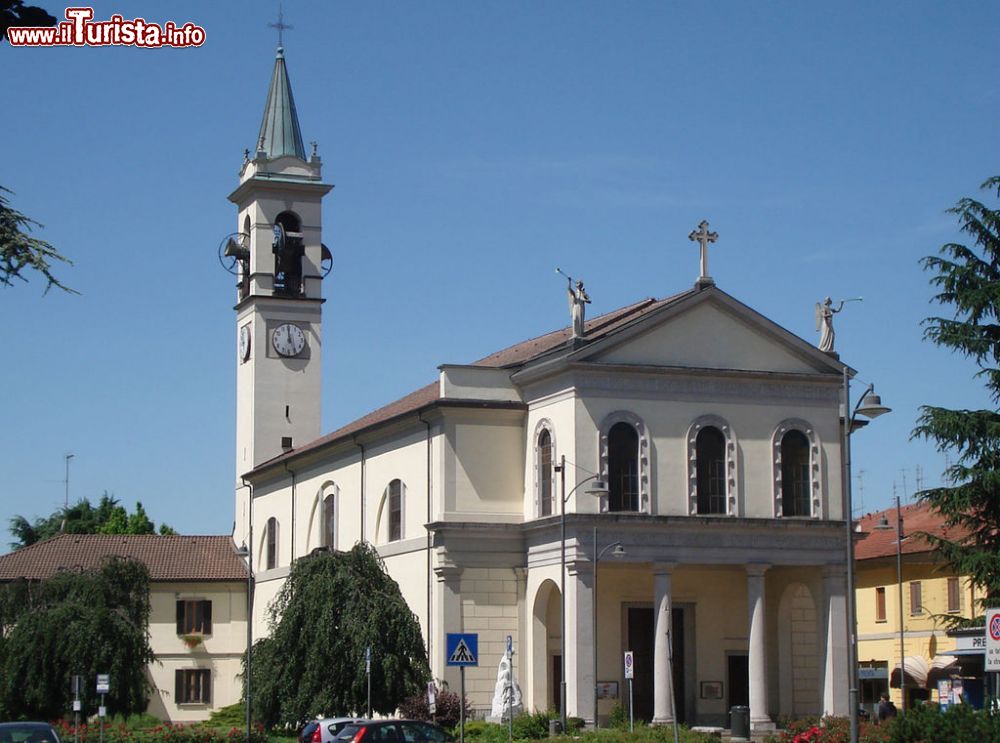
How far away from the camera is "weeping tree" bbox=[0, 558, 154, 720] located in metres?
53.9

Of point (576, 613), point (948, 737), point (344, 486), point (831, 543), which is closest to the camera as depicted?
point (948, 737)

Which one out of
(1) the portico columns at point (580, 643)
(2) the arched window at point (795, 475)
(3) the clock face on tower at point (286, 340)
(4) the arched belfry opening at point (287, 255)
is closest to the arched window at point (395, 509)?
(1) the portico columns at point (580, 643)

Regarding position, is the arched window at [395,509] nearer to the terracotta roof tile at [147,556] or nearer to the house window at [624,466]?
the house window at [624,466]

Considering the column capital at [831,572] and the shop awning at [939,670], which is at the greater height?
the column capital at [831,572]

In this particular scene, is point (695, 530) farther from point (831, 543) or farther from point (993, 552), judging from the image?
point (993, 552)

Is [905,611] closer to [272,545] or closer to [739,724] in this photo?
[739,724]

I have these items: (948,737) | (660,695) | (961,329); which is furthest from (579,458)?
(948,737)

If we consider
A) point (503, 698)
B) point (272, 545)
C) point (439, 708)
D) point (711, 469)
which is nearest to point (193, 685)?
point (272, 545)

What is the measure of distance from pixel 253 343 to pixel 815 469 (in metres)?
28.4

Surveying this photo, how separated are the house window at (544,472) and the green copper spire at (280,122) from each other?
2705 cm

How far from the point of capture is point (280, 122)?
236 ft

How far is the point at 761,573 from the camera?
4734 centimetres

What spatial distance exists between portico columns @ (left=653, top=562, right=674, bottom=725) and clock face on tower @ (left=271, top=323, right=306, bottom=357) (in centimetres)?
2745

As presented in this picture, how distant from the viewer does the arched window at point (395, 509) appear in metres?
52.3
